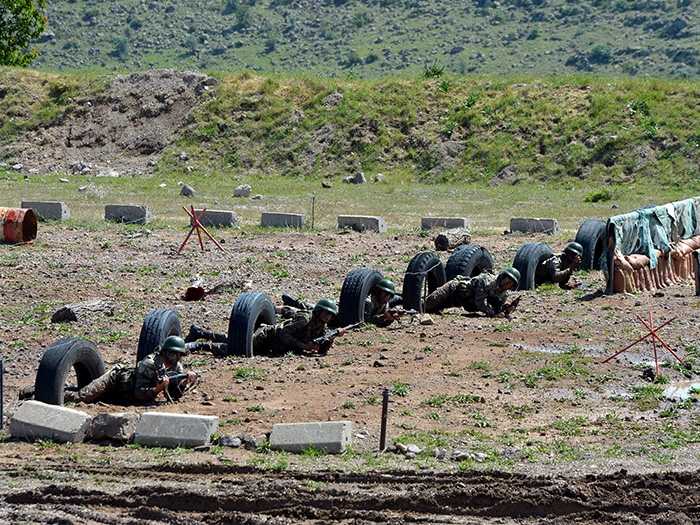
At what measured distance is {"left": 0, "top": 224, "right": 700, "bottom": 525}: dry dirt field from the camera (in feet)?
27.1

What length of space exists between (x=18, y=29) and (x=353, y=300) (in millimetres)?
42183

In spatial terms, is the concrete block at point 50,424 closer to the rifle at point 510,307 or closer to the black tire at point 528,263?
the rifle at point 510,307

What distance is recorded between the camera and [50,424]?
9992 millimetres

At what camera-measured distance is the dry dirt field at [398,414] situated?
8.25 meters

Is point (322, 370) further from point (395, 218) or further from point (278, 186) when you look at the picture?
point (278, 186)

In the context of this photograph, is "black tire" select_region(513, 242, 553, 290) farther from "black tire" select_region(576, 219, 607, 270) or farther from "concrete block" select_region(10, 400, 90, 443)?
"concrete block" select_region(10, 400, 90, 443)

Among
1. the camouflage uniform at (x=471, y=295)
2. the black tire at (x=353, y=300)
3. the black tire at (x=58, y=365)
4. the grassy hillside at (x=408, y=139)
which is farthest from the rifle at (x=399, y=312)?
the grassy hillside at (x=408, y=139)

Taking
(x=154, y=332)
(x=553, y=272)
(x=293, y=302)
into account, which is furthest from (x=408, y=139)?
(x=154, y=332)

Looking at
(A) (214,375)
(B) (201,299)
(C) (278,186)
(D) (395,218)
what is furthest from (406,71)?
(A) (214,375)

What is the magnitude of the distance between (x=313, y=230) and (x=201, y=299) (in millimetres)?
7938

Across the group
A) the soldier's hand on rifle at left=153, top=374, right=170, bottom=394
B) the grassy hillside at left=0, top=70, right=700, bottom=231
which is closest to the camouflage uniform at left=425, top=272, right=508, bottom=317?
the soldier's hand on rifle at left=153, top=374, right=170, bottom=394

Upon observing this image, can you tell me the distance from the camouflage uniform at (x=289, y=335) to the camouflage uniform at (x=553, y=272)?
6.32 m

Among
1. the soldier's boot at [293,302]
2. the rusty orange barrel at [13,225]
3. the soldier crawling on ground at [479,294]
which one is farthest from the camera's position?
the rusty orange barrel at [13,225]

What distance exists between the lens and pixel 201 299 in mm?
17422
